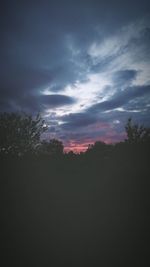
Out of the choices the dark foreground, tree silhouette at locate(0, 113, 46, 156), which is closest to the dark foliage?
the dark foreground

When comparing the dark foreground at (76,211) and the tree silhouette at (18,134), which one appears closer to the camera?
the dark foreground at (76,211)

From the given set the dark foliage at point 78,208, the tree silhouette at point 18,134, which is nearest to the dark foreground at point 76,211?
the dark foliage at point 78,208

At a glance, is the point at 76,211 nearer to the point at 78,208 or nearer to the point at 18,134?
the point at 78,208

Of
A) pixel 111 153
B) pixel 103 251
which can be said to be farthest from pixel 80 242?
pixel 111 153

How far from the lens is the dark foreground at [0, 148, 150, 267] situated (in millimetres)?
5578

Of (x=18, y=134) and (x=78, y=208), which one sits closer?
(x=78, y=208)

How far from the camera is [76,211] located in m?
7.01

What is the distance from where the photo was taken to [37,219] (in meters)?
6.71

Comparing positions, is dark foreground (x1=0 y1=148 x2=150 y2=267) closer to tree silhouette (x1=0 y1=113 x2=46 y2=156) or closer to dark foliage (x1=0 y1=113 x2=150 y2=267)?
dark foliage (x1=0 y1=113 x2=150 y2=267)

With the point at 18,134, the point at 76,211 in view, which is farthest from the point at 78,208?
the point at 18,134

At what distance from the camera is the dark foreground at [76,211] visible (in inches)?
220

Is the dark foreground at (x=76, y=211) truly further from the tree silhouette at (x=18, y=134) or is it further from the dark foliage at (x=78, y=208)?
the tree silhouette at (x=18, y=134)

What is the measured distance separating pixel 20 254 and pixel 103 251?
256 cm

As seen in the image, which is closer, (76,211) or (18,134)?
(76,211)
